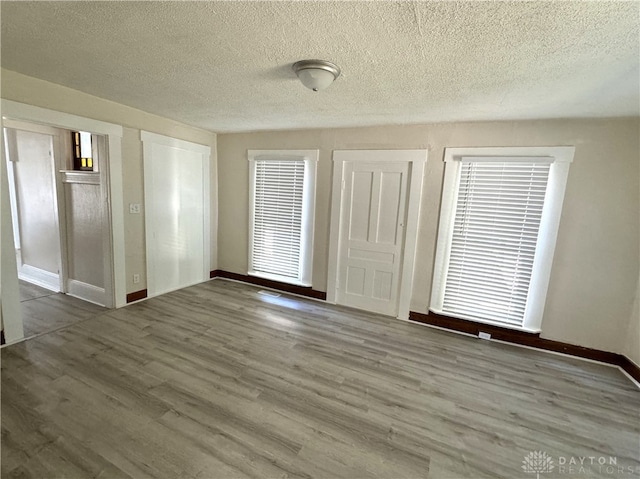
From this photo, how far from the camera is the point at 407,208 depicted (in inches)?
137

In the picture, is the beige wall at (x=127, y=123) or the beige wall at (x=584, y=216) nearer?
the beige wall at (x=127, y=123)

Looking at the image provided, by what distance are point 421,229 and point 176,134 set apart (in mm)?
3543

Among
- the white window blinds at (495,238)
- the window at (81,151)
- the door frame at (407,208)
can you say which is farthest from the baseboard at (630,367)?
the window at (81,151)

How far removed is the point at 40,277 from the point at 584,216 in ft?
22.8

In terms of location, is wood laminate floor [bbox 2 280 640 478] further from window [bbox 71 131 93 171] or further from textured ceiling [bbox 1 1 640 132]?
textured ceiling [bbox 1 1 640 132]

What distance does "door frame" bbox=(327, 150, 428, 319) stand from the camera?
11.1ft

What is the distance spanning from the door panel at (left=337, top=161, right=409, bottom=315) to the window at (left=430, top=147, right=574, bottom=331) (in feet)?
1.71

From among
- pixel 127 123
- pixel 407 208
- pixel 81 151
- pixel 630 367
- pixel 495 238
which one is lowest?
pixel 630 367

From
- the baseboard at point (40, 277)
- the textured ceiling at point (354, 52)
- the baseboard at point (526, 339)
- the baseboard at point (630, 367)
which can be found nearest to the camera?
the textured ceiling at point (354, 52)

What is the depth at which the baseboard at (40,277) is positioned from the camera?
3.91 m

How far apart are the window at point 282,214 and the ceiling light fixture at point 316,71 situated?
1.90 m

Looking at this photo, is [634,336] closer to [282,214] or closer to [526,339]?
[526,339]

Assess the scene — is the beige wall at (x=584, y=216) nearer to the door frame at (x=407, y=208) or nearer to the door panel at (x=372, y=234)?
the door frame at (x=407, y=208)

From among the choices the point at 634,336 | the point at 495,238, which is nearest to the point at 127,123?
the point at 495,238
